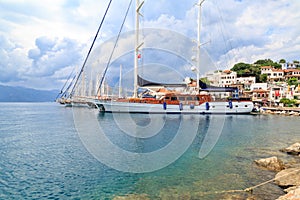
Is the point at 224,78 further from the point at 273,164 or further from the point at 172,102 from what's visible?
the point at 273,164

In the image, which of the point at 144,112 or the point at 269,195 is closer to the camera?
the point at 269,195

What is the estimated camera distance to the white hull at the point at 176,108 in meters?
46.8

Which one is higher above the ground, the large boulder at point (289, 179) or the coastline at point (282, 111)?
the coastline at point (282, 111)

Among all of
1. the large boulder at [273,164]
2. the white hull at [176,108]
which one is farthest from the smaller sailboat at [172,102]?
the large boulder at [273,164]

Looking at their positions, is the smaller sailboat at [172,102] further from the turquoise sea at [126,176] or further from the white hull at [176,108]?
the turquoise sea at [126,176]

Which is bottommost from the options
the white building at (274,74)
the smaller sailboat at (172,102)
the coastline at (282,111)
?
the coastline at (282,111)

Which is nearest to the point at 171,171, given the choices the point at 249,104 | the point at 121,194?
the point at 121,194

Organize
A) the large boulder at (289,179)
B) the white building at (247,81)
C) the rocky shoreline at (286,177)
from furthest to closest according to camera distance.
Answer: the white building at (247,81), the large boulder at (289,179), the rocky shoreline at (286,177)

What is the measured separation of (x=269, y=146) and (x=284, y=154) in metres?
2.89

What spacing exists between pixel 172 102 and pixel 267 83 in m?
46.8

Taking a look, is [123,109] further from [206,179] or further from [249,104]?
[206,179]

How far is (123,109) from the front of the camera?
47.9 m

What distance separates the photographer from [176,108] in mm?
48188

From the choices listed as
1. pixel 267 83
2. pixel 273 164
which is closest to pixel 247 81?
pixel 267 83
